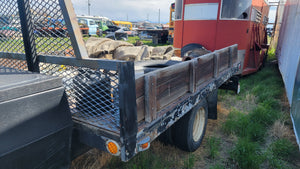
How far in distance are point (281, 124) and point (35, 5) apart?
4.21 metres

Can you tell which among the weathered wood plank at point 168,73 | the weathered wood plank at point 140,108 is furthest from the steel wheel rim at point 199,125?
the weathered wood plank at point 140,108

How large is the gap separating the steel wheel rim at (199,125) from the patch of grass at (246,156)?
20.3 inches

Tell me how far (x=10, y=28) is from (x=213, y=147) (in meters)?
2.93

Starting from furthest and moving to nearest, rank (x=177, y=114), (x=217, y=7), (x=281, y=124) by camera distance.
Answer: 1. (x=217, y=7)
2. (x=281, y=124)
3. (x=177, y=114)

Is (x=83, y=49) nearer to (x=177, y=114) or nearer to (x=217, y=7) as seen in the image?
(x=177, y=114)

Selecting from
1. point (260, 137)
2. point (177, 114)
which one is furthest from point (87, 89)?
point (260, 137)

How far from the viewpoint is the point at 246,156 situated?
284 cm

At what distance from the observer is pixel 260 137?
3.52 m

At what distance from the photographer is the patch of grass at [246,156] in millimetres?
2721

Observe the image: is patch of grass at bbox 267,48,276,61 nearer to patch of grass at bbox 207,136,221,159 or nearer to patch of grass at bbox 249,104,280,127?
patch of grass at bbox 249,104,280,127

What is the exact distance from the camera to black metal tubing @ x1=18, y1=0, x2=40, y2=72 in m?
1.74

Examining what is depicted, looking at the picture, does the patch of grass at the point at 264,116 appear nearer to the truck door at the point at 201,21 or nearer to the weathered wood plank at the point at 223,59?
the weathered wood plank at the point at 223,59

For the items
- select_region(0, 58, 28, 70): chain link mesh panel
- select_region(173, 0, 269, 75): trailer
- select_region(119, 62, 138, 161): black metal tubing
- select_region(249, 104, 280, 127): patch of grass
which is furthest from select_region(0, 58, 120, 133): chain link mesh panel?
select_region(173, 0, 269, 75): trailer

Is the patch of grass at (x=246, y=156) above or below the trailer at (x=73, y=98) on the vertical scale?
below
